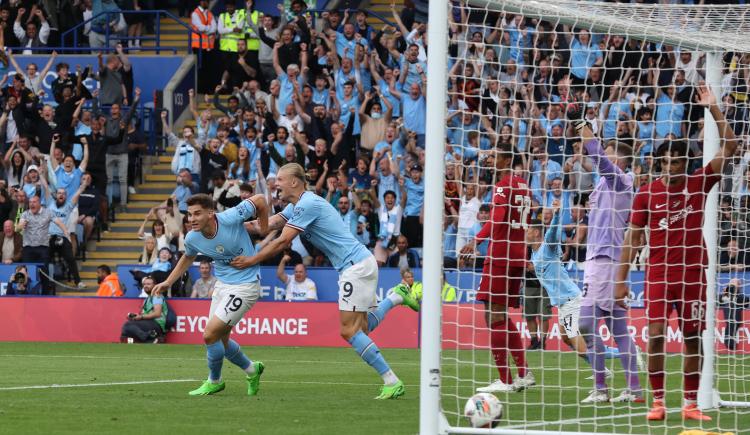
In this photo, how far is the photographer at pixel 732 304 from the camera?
1512cm

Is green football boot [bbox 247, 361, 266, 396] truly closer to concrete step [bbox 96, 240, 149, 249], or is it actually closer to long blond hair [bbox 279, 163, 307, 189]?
long blond hair [bbox 279, 163, 307, 189]

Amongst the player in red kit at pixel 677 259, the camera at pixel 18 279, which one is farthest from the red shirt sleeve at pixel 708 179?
the camera at pixel 18 279

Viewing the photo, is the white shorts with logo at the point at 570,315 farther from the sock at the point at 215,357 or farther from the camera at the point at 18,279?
the camera at the point at 18,279

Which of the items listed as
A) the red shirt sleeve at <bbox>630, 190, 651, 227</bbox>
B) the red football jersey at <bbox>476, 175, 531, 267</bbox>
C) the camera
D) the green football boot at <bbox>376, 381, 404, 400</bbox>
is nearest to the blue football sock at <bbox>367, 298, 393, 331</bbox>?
the green football boot at <bbox>376, 381, 404, 400</bbox>

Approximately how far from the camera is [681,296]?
1071cm

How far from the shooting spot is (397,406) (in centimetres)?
1162

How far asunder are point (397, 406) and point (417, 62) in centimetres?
1518

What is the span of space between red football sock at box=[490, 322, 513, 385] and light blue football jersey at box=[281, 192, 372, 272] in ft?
4.72

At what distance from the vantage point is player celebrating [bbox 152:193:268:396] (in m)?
12.4

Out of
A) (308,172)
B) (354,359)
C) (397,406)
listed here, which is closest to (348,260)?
(397,406)

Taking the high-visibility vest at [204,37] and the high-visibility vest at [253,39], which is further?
the high-visibility vest at [204,37]

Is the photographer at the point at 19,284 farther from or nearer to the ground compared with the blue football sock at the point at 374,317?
nearer to the ground

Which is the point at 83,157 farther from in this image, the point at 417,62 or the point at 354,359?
the point at 354,359

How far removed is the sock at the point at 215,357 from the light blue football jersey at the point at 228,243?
2.08 ft
